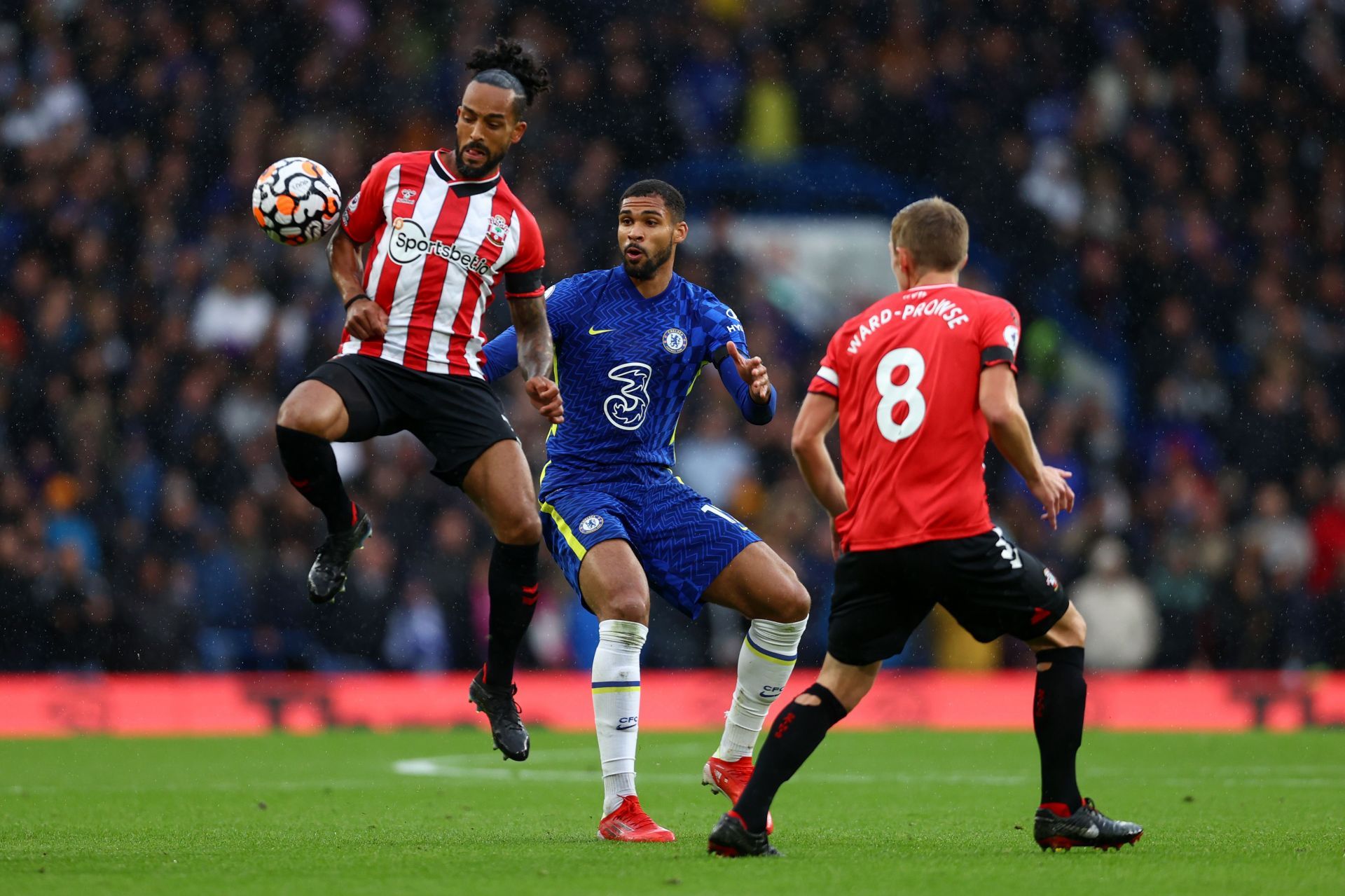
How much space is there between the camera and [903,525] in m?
5.90

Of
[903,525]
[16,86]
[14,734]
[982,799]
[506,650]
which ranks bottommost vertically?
[14,734]

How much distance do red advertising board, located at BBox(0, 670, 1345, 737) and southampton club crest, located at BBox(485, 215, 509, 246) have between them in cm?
729

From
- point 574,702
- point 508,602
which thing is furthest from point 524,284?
point 574,702

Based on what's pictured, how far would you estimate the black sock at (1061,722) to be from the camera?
6.14 meters

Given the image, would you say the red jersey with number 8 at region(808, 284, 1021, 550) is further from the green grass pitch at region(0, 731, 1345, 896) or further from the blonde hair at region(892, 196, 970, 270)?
the green grass pitch at region(0, 731, 1345, 896)

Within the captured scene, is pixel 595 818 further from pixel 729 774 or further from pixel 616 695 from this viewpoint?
pixel 616 695

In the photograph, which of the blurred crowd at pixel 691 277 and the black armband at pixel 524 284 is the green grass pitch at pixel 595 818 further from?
the black armband at pixel 524 284

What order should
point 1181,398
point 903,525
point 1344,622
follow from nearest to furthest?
point 903,525 < point 1344,622 < point 1181,398

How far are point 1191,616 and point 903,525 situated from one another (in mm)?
10134

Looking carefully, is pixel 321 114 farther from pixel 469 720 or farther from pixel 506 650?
pixel 506 650

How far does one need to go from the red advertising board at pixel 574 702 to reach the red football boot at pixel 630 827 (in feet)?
23.4

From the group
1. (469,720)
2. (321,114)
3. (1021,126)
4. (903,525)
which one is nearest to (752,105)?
(1021,126)

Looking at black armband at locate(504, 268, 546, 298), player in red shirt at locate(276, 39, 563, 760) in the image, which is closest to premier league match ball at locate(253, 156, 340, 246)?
player in red shirt at locate(276, 39, 563, 760)

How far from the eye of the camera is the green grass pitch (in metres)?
5.54
